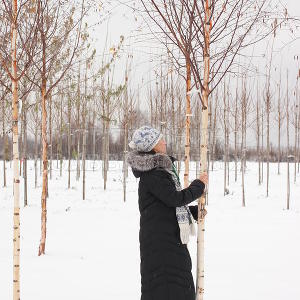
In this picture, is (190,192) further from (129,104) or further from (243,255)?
(129,104)

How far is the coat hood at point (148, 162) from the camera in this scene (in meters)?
2.70

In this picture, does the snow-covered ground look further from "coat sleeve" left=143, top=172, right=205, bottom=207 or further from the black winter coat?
"coat sleeve" left=143, top=172, right=205, bottom=207

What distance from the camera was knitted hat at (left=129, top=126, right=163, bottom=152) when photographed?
278 cm

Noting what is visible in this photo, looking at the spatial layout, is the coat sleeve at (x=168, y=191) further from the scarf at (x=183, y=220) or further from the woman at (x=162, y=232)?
the scarf at (x=183, y=220)

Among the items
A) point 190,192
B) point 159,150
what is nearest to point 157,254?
point 190,192

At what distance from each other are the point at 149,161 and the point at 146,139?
Answer: 0.56 ft

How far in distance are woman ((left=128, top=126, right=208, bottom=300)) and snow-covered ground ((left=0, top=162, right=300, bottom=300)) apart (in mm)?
1926

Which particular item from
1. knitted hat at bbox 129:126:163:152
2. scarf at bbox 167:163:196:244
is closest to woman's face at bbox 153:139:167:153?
knitted hat at bbox 129:126:163:152

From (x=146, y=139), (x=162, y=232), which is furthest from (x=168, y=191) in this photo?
(x=146, y=139)

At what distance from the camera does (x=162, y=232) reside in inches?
106

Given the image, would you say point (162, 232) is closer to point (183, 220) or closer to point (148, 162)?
point (183, 220)

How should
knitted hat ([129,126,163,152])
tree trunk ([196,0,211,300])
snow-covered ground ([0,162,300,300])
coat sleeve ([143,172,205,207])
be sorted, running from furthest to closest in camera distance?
1. snow-covered ground ([0,162,300,300])
2. tree trunk ([196,0,211,300])
3. knitted hat ([129,126,163,152])
4. coat sleeve ([143,172,205,207])

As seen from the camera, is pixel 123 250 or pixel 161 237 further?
pixel 123 250

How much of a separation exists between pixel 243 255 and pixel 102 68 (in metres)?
10.0
